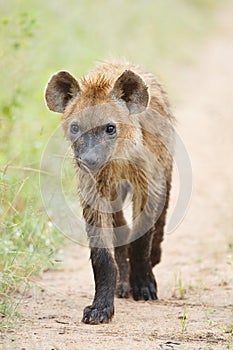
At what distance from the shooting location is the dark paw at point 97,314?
430 cm

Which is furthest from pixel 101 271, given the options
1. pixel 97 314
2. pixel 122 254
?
pixel 122 254

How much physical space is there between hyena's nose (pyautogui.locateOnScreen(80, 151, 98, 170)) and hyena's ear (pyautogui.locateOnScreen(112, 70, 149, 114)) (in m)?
0.52

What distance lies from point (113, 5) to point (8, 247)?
1264 centimetres

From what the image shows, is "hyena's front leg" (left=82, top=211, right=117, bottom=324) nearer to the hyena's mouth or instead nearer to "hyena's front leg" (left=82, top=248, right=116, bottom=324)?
"hyena's front leg" (left=82, top=248, right=116, bottom=324)

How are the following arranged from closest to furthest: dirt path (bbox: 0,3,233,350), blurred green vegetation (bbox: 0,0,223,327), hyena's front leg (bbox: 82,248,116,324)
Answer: dirt path (bbox: 0,3,233,350) → hyena's front leg (bbox: 82,248,116,324) → blurred green vegetation (bbox: 0,0,223,327)

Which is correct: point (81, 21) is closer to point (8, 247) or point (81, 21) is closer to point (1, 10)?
point (1, 10)

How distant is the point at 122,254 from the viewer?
5.45m

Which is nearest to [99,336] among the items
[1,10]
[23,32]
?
Result: [23,32]

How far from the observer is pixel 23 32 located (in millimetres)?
6691

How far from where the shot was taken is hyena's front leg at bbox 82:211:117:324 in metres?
4.37

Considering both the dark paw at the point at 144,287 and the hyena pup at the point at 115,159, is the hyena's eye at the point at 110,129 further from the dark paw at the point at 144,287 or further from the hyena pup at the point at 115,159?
the dark paw at the point at 144,287

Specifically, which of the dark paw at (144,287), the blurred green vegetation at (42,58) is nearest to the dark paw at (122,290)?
the dark paw at (144,287)

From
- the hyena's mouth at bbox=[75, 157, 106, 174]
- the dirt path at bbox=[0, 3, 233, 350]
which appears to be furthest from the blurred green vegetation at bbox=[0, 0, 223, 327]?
the hyena's mouth at bbox=[75, 157, 106, 174]

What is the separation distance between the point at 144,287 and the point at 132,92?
4.71ft
